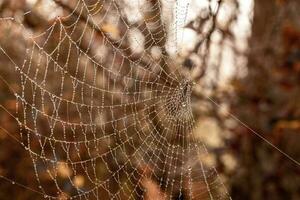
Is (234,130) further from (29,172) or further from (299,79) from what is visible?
(29,172)

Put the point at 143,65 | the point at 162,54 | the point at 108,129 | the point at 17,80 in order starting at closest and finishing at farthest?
the point at 162,54
the point at 143,65
the point at 108,129
the point at 17,80

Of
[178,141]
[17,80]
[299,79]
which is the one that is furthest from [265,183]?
[17,80]

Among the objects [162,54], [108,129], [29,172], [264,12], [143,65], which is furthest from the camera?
[264,12]

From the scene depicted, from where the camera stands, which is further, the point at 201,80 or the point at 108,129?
the point at 201,80
